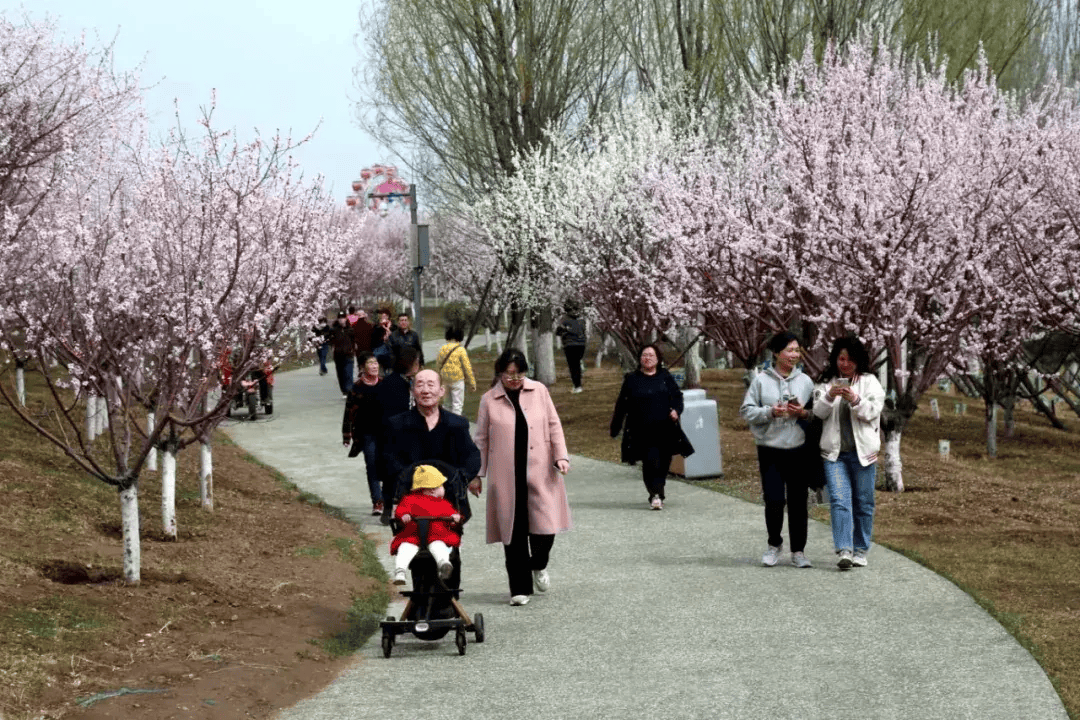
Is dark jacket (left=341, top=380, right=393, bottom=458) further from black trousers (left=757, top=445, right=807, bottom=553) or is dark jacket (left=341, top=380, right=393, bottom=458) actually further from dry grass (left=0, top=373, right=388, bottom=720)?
black trousers (left=757, top=445, right=807, bottom=553)

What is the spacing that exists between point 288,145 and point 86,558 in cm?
474

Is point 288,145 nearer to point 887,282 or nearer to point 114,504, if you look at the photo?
point 114,504

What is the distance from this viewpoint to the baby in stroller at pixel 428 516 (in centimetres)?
865

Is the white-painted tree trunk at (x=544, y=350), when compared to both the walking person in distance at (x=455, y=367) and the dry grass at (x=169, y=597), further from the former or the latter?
the dry grass at (x=169, y=597)

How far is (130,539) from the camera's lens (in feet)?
33.3

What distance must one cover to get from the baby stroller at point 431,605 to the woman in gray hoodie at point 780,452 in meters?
3.11

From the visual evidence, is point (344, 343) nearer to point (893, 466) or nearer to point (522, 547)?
point (893, 466)

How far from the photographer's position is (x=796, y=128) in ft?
61.8

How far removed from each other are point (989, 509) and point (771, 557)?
489cm

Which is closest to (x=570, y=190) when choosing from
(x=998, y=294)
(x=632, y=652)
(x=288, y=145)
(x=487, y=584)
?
(x=998, y=294)

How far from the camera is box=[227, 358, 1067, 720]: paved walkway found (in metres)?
7.17

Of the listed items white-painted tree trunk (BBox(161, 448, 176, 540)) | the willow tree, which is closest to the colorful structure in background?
the willow tree

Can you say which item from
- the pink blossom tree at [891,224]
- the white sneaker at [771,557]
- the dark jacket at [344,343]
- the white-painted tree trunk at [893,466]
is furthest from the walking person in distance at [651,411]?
the dark jacket at [344,343]

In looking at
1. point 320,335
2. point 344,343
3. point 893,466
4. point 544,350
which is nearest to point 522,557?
point 893,466
